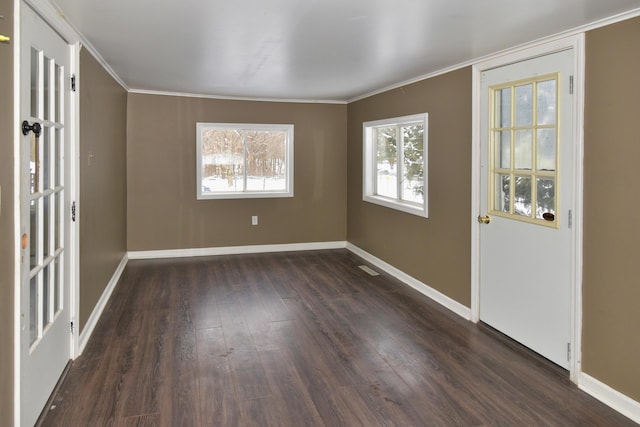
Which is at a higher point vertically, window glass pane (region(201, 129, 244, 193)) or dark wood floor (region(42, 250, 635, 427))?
window glass pane (region(201, 129, 244, 193))

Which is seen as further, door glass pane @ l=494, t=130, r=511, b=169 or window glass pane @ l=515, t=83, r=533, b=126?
door glass pane @ l=494, t=130, r=511, b=169

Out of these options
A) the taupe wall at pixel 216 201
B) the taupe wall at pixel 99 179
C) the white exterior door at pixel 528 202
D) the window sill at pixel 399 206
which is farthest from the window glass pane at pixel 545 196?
the taupe wall at pixel 216 201

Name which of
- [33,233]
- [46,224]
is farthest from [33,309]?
[46,224]

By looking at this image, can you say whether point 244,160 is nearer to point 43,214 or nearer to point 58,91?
point 58,91

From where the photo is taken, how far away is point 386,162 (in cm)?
619

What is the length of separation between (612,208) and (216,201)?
5105 mm

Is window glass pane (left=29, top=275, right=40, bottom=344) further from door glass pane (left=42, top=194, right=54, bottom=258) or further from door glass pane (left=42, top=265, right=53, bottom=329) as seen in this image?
door glass pane (left=42, top=194, right=54, bottom=258)

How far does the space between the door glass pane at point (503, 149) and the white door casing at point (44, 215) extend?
10.1 feet

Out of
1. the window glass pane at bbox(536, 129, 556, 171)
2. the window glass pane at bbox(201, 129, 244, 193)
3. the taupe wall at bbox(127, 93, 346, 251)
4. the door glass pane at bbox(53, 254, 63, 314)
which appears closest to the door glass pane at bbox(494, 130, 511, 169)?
A: the window glass pane at bbox(536, 129, 556, 171)

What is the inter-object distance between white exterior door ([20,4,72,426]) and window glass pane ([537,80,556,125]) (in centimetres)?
303

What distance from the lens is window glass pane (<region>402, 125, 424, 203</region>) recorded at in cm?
523

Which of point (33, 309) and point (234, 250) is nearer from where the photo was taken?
point (33, 309)

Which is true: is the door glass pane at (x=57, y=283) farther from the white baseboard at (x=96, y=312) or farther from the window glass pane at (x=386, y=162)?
the window glass pane at (x=386, y=162)

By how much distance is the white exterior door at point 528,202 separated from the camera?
315 cm
